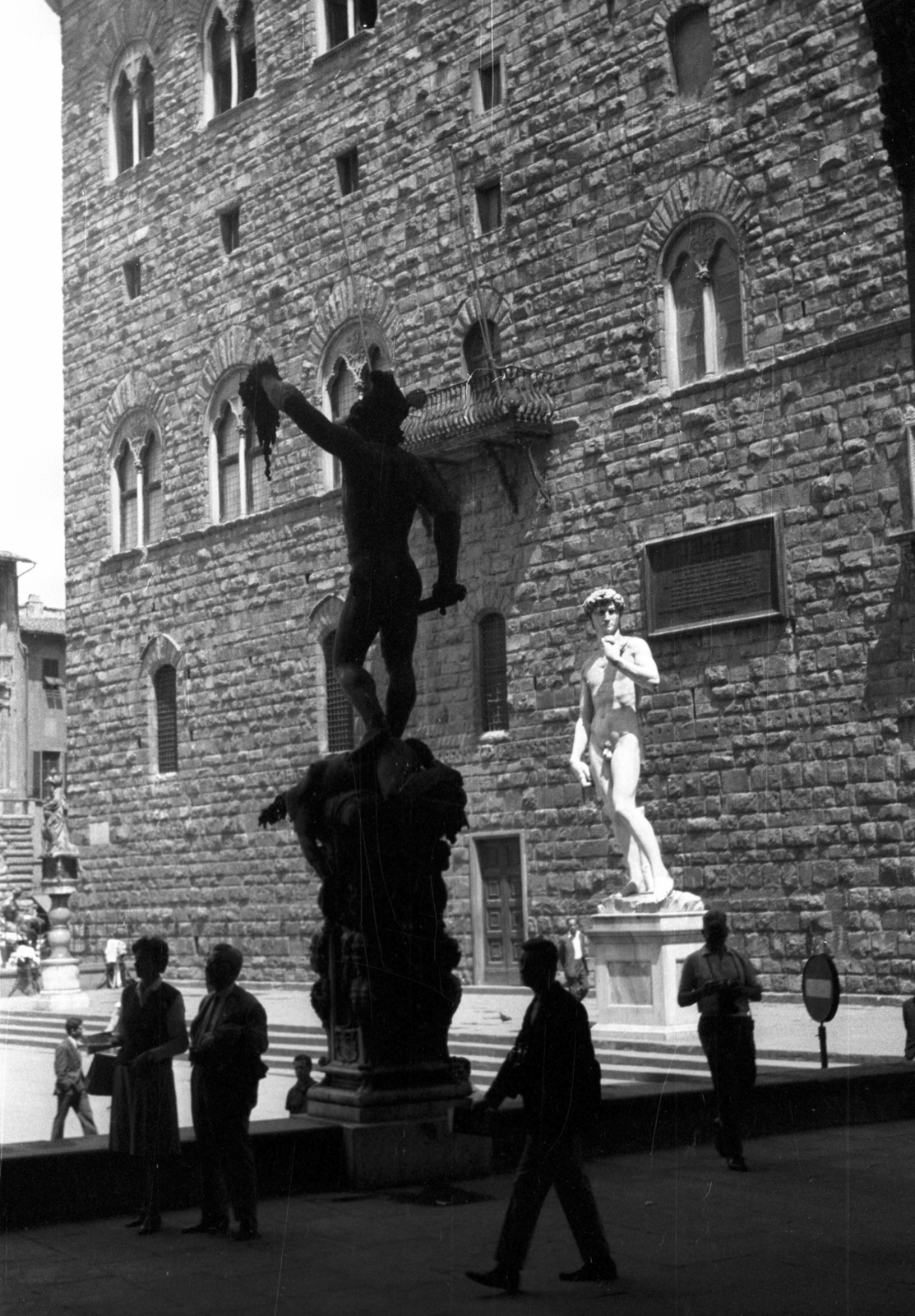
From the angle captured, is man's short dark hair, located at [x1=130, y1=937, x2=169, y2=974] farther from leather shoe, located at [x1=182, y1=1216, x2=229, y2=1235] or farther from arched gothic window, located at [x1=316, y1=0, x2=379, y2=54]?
arched gothic window, located at [x1=316, y1=0, x2=379, y2=54]

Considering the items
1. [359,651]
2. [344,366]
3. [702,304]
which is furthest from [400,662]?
[344,366]

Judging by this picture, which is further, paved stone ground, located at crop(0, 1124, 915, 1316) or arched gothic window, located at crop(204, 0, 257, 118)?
arched gothic window, located at crop(204, 0, 257, 118)

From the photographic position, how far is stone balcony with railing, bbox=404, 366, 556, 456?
21.0 meters

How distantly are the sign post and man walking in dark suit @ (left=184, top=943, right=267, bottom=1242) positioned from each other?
4618mm

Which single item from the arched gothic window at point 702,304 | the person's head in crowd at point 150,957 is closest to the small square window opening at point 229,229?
the arched gothic window at point 702,304

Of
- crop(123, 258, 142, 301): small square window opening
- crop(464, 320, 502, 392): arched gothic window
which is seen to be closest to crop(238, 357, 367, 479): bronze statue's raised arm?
crop(464, 320, 502, 392): arched gothic window

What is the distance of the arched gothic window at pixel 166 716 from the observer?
92.9 feet

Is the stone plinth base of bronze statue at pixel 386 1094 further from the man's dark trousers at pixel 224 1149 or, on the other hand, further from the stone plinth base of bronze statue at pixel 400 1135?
the man's dark trousers at pixel 224 1149

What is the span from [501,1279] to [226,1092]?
1.49 m

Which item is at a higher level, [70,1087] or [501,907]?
[501,907]

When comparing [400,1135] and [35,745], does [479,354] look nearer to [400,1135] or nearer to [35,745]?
[400,1135]

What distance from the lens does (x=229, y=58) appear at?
27.7m

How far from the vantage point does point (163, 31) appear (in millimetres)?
28828

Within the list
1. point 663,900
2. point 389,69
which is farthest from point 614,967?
point 389,69
